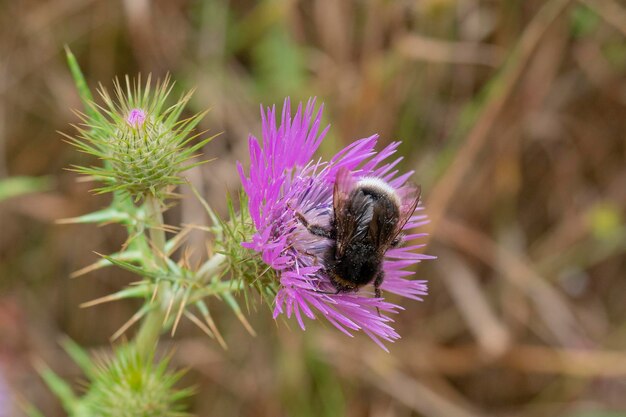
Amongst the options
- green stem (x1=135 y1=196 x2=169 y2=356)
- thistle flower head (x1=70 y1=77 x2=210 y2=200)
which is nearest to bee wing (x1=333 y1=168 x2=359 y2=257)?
thistle flower head (x1=70 y1=77 x2=210 y2=200)

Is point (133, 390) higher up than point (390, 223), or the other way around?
point (390, 223)

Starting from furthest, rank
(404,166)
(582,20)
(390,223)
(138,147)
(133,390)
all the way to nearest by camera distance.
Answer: (404,166)
(582,20)
(133,390)
(390,223)
(138,147)

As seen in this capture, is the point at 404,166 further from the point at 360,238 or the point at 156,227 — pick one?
the point at 156,227

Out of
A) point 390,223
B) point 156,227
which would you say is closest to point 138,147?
point 156,227

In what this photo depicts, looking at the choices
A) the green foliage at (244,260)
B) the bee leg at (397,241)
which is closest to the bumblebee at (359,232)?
the bee leg at (397,241)

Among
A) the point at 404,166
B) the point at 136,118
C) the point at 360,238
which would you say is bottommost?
the point at 360,238

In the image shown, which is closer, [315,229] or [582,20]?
[315,229]

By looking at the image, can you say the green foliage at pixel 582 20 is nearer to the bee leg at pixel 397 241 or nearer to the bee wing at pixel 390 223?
the bee wing at pixel 390 223
